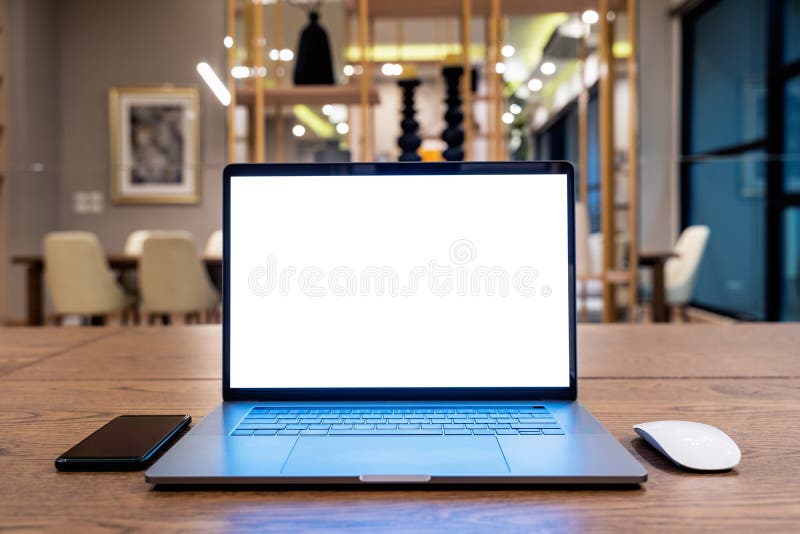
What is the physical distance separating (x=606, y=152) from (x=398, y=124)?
1.33 metres

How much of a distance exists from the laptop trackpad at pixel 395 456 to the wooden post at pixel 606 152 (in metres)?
2.25

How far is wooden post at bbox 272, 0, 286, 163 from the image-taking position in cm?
301

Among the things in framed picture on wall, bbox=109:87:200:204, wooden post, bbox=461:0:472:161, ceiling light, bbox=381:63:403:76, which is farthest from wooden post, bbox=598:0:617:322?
framed picture on wall, bbox=109:87:200:204

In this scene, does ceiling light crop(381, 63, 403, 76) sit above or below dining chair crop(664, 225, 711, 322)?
above

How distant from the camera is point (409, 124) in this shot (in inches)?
63.2


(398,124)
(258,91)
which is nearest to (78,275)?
(258,91)

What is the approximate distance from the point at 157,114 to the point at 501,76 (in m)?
3.05

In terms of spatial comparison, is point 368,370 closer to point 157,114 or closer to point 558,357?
point 558,357

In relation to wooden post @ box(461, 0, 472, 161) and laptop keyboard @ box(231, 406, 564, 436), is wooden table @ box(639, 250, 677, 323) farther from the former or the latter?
laptop keyboard @ box(231, 406, 564, 436)

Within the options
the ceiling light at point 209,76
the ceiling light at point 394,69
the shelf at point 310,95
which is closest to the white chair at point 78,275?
the shelf at point 310,95

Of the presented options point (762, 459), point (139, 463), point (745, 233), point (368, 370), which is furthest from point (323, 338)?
point (745, 233)

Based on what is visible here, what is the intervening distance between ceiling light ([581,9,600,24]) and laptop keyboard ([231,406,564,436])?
261 cm

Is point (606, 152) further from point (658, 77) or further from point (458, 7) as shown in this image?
point (658, 77)

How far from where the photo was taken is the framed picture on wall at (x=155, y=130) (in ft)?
15.6
